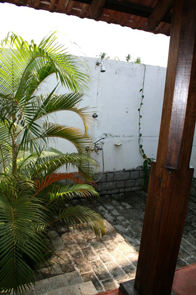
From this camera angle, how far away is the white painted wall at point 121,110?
514cm

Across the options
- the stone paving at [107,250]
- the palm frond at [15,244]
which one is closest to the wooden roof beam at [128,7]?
the palm frond at [15,244]

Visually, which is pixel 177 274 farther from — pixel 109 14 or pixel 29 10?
pixel 29 10

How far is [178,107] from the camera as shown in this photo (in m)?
1.02

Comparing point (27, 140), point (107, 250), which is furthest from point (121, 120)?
point (27, 140)

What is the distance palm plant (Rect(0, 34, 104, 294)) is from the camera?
78.8 inches

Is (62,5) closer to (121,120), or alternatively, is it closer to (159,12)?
(159,12)

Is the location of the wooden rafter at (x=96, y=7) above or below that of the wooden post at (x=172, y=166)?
above

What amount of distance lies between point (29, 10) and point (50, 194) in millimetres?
2128

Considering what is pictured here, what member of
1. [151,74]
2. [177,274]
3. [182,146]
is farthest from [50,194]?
[151,74]

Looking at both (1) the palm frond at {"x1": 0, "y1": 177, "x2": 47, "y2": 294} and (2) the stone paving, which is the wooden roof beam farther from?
(2) the stone paving

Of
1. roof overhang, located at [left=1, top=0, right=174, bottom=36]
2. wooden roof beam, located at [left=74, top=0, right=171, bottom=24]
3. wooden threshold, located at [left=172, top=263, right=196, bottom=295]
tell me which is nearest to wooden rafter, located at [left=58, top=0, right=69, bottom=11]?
roof overhang, located at [left=1, top=0, right=174, bottom=36]

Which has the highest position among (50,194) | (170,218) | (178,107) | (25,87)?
(25,87)

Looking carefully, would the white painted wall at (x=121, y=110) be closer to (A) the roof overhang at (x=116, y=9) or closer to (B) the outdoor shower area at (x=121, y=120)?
(B) the outdoor shower area at (x=121, y=120)

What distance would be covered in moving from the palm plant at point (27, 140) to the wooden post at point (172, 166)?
47.8 inches
